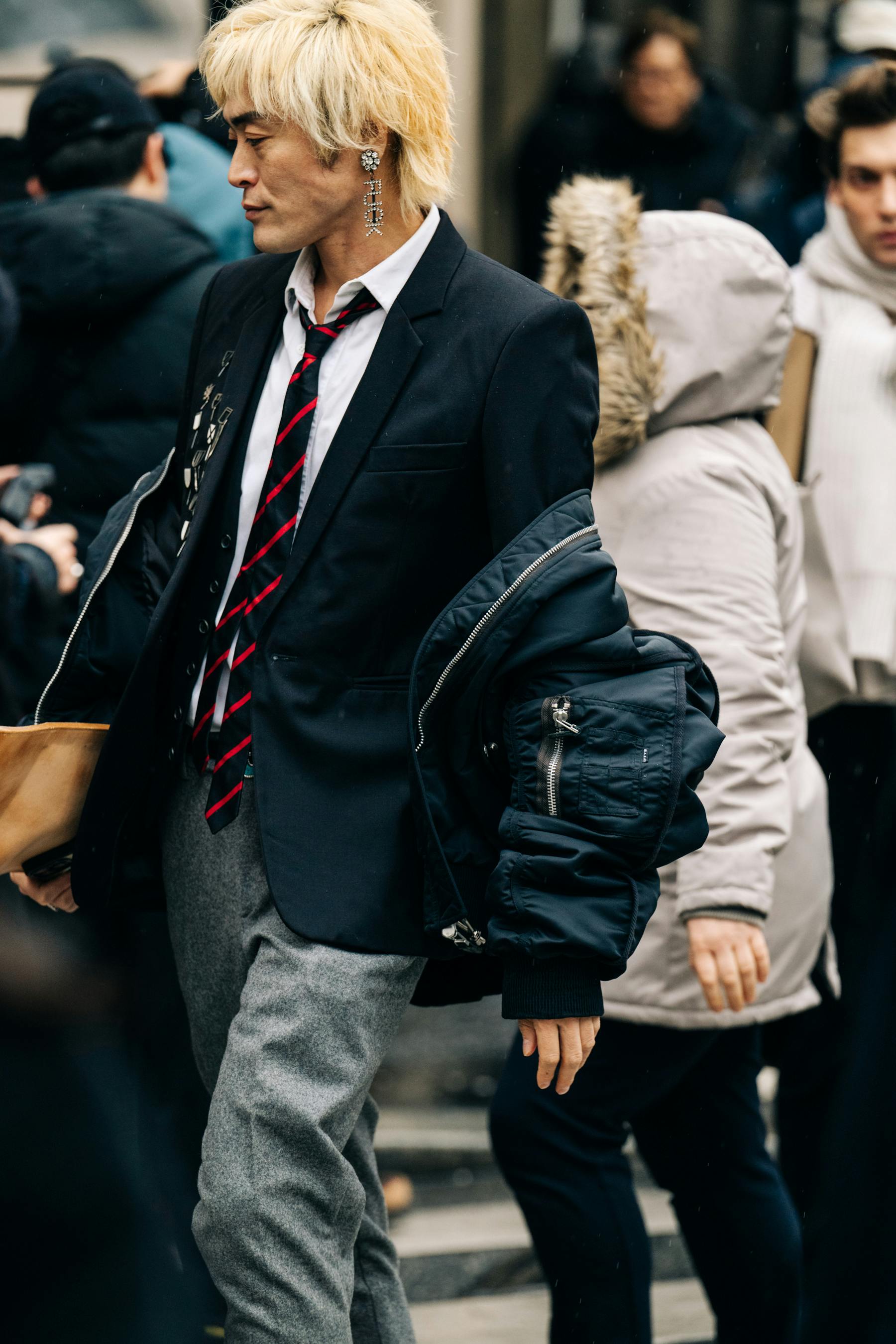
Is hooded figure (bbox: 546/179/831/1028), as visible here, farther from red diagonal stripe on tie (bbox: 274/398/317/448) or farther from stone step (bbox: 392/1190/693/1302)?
stone step (bbox: 392/1190/693/1302)

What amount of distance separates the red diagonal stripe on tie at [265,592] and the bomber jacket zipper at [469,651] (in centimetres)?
27

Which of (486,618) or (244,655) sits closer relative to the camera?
(486,618)

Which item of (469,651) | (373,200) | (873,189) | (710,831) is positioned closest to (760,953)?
(710,831)

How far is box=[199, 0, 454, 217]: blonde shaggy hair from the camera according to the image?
229 centimetres

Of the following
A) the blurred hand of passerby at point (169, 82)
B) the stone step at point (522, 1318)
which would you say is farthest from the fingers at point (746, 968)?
the blurred hand of passerby at point (169, 82)

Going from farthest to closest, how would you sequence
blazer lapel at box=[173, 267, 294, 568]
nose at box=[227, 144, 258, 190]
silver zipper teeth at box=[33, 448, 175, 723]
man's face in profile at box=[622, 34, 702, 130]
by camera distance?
man's face in profile at box=[622, 34, 702, 130], silver zipper teeth at box=[33, 448, 175, 723], blazer lapel at box=[173, 267, 294, 568], nose at box=[227, 144, 258, 190]

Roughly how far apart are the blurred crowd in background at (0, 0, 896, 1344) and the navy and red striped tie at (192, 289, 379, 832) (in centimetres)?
32

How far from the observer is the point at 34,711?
8.91ft

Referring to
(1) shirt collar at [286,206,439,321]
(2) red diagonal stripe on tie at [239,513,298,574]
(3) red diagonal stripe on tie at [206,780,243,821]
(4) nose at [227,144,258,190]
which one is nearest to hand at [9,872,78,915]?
(3) red diagonal stripe on tie at [206,780,243,821]

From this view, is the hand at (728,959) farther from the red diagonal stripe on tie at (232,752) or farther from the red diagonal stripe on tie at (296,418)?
the red diagonal stripe on tie at (296,418)

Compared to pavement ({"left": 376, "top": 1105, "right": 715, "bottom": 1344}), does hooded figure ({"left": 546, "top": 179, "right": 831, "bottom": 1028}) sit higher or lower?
higher

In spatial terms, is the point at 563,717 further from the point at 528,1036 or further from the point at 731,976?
the point at 731,976

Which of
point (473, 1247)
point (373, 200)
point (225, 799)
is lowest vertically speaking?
point (473, 1247)

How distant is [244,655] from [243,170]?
64 cm
